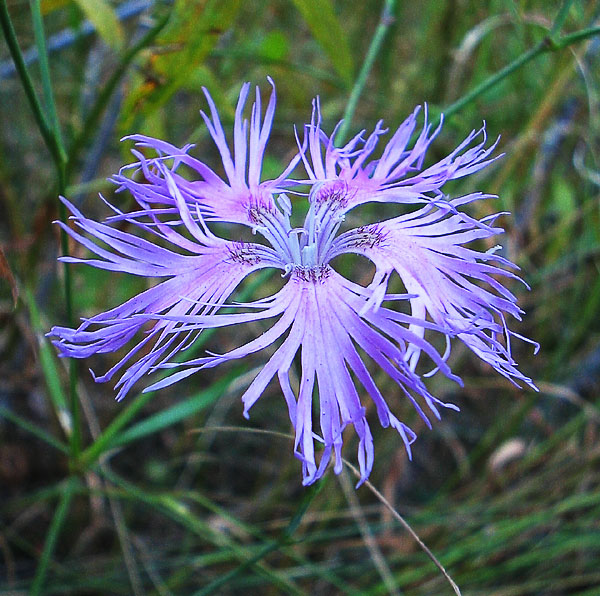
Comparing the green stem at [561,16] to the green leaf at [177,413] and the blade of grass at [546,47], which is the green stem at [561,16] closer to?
the blade of grass at [546,47]

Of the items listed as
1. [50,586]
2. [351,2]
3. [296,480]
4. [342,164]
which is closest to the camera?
[342,164]

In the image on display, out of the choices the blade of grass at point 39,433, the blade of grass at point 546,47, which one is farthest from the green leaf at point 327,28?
the blade of grass at point 39,433

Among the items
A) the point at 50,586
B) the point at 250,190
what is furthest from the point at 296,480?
the point at 250,190

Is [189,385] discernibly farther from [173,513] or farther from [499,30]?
[499,30]

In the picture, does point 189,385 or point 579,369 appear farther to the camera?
point 189,385

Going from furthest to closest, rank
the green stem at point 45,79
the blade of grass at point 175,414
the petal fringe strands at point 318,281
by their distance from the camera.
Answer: the blade of grass at point 175,414, the green stem at point 45,79, the petal fringe strands at point 318,281

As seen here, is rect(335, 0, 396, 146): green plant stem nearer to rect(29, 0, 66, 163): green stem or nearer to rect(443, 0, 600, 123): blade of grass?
rect(443, 0, 600, 123): blade of grass

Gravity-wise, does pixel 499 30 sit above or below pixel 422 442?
above
